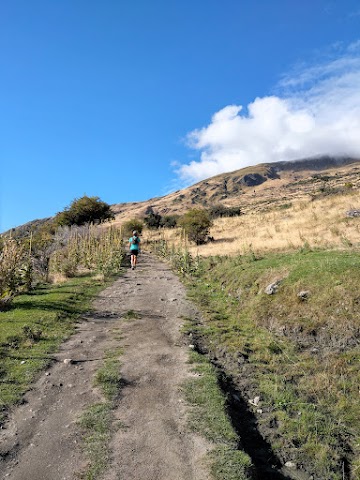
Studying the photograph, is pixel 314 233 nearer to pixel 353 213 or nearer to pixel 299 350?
pixel 353 213

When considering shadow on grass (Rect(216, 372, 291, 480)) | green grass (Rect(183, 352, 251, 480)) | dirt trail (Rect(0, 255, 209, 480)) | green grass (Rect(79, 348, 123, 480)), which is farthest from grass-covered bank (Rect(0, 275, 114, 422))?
shadow on grass (Rect(216, 372, 291, 480))

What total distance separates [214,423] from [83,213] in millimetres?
39070

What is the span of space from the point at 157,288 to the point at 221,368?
25.1ft

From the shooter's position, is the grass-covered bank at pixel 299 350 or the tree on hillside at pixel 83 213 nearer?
the grass-covered bank at pixel 299 350

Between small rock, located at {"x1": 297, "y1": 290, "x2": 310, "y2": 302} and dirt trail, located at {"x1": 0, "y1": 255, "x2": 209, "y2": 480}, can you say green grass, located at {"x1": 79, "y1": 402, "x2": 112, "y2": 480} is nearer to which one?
dirt trail, located at {"x1": 0, "y1": 255, "x2": 209, "y2": 480}

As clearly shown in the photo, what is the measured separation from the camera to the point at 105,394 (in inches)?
236

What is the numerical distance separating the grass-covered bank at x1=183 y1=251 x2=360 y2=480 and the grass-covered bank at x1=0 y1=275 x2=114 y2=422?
3.45m

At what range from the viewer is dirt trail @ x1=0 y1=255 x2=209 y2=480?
433 centimetres

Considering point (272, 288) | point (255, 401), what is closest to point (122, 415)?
point (255, 401)

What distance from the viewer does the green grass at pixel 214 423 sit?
4.26 m

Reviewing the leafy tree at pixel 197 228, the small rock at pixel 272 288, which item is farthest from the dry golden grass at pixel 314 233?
the small rock at pixel 272 288

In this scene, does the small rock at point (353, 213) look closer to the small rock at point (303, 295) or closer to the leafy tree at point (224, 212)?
the small rock at point (303, 295)

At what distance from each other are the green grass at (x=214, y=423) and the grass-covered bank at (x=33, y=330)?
2.79 metres

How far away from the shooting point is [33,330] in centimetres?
879
